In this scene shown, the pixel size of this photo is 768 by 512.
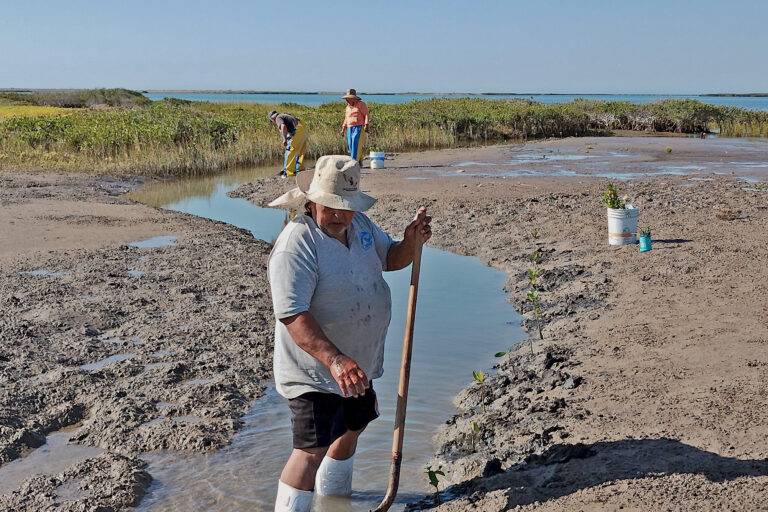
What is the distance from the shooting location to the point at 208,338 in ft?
22.7

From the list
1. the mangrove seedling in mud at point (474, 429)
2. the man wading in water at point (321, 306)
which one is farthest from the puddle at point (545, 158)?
the man wading in water at point (321, 306)

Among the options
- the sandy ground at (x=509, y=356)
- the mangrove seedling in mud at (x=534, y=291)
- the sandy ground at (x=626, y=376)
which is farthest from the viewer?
the mangrove seedling in mud at (x=534, y=291)

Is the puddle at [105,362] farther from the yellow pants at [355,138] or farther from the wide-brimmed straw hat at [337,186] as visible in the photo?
the yellow pants at [355,138]

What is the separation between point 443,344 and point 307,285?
13.3 feet

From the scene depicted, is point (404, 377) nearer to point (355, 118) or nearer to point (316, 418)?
point (316, 418)

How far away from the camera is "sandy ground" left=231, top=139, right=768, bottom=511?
388cm

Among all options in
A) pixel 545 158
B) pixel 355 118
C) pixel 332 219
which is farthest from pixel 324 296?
pixel 545 158

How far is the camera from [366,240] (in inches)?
142

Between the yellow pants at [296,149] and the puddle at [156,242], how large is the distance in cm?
563

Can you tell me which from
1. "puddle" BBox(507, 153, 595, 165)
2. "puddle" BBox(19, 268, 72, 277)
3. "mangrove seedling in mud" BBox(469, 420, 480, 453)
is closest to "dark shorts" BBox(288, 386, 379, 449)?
"mangrove seedling in mud" BBox(469, 420, 480, 453)

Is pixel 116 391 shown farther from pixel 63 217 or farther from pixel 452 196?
pixel 452 196

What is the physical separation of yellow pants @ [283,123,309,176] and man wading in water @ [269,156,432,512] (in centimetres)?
1321

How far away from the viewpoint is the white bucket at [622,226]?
9.31 m

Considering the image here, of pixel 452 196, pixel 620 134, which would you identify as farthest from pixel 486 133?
pixel 452 196
